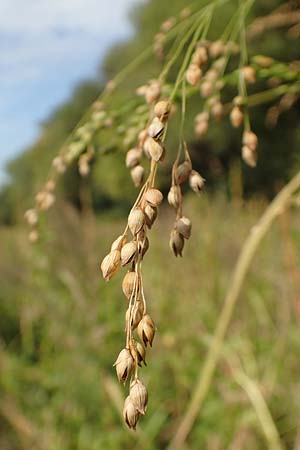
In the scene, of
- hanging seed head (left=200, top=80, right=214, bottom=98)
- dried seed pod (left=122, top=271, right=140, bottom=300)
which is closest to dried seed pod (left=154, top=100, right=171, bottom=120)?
dried seed pod (left=122, top=271, right=140, bottom=300)

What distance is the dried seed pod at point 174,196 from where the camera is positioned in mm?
465

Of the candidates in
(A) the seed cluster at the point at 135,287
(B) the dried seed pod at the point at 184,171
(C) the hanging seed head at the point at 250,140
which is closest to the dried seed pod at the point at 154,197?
(A) the seed cluster at the point at 135,287

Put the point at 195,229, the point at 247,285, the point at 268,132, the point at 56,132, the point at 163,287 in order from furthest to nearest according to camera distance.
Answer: the point at 56,132 → the point at 268,132 → the point at 195,229 → the point at 163,287 → the point at 247,285

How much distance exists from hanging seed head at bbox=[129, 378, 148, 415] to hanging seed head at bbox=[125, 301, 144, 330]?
0.04 m

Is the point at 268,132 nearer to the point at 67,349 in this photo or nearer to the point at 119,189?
the point at 119,189

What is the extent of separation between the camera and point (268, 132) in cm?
1883

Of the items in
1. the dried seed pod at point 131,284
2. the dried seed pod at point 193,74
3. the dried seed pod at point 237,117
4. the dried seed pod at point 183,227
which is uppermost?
the dried seed pod at point 131,284

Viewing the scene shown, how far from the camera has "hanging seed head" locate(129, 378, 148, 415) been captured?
16.3 inches

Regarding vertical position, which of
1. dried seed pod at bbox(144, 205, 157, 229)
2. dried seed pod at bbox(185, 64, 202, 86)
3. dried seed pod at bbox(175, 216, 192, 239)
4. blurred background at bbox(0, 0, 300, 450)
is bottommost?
blurred background at bbox(0, 0, 300, 450)

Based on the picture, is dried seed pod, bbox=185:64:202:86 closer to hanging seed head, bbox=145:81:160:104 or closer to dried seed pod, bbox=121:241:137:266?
hanging seed head, bbox=145:81:160:104

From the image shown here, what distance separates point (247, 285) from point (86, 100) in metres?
25.1

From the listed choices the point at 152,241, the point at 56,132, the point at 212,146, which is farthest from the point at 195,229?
the point at 56,132

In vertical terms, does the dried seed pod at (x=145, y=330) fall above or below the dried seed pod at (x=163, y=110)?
below

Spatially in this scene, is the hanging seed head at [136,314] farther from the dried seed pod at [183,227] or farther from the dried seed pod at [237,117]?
the dried seed pod at [237,117]
